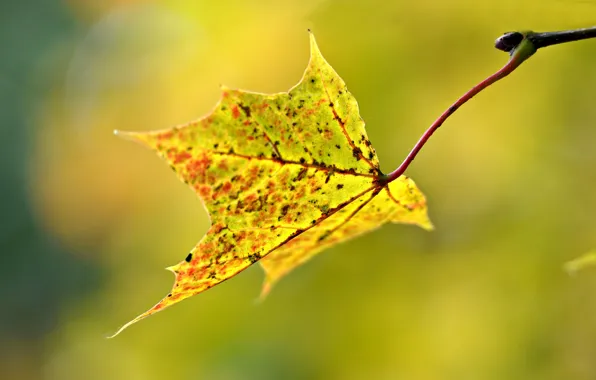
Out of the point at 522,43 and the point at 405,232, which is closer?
the point at 522,43

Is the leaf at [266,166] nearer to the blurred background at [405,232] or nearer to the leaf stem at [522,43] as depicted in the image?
the leaf stem at [522,43]

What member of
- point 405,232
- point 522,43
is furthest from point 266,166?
point 405,232

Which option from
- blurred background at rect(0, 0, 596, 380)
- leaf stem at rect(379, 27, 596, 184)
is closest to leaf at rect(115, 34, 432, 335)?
leaf stem at rect(379, 27, 596, 184)

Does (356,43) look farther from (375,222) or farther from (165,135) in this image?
(165,135)

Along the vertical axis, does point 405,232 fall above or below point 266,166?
below

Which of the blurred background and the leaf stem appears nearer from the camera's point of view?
the leaf stem

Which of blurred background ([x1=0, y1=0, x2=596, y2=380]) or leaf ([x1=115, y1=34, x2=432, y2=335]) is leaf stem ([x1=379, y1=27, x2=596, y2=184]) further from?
blurred background ([x1=0, y1=0, x2=596, y2=380])

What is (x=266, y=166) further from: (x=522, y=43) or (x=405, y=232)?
(x=405, y=232)
